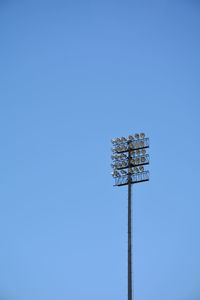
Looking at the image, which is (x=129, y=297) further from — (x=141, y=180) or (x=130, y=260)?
(x=141, y=180)

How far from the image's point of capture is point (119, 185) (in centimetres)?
3391

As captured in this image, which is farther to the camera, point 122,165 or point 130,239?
point 122,165

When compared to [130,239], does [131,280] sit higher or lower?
lower

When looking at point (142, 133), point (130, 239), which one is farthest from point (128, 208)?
point (142, 133)

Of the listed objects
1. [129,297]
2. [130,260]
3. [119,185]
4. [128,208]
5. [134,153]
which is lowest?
[129,297]

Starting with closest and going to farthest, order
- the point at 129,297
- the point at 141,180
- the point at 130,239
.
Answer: the point at 129,297 → the point at 130,239 → the point at 141,180

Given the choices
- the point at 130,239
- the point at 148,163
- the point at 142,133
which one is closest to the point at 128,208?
the point at 130,239

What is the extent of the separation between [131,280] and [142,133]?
12.2 meters

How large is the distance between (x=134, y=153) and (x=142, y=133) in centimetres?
182

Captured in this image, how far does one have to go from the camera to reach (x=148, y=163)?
112 feet

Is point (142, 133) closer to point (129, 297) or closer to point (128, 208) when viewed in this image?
point (128, 208)

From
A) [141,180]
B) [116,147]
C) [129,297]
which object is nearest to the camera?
[129,297]

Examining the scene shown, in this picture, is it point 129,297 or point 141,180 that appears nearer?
point 129,297

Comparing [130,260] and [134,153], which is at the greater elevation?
[134,153]
